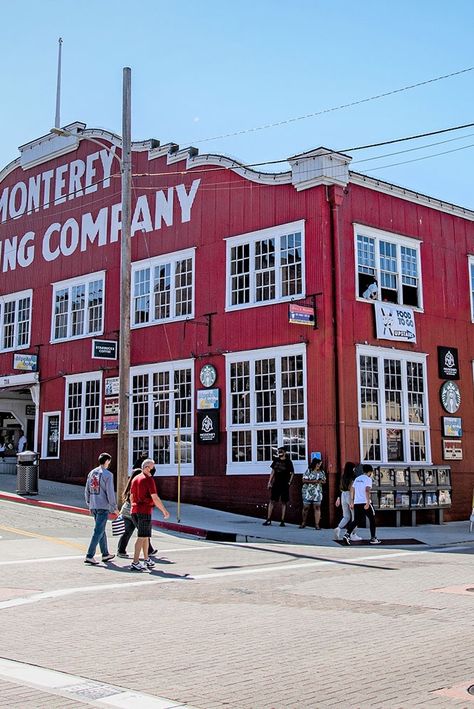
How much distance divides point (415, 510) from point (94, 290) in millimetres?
12697

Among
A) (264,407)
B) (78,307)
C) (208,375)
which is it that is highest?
(78,307)

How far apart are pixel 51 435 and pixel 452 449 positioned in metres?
13.3

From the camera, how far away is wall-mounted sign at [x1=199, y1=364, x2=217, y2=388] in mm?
22312

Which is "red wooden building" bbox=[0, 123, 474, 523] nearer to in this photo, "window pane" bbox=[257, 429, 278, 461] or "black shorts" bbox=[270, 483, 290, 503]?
"window pane" bbox=[257, 429, 278, 461]

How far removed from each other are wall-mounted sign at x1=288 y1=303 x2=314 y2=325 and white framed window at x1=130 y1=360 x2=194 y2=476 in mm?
4515

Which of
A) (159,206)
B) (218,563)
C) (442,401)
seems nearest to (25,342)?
(159,206)

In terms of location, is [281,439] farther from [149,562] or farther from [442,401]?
[149,562]

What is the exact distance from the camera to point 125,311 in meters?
19.5

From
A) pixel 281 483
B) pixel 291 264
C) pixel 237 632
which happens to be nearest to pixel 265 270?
pixel 291 264

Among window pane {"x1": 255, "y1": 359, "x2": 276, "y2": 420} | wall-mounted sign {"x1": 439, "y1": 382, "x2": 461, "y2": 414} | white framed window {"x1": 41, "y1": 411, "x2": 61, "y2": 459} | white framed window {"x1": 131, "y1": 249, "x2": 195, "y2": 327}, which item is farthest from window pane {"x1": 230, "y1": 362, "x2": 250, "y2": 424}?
white framed window {"x1": 41, "y1": 411, "x2": 61, "y2": 459}

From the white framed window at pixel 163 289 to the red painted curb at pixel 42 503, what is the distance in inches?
245

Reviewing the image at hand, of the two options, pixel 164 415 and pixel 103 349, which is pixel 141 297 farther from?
pixel 164 415

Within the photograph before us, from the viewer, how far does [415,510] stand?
20.7m

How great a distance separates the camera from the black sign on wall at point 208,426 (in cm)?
2197
